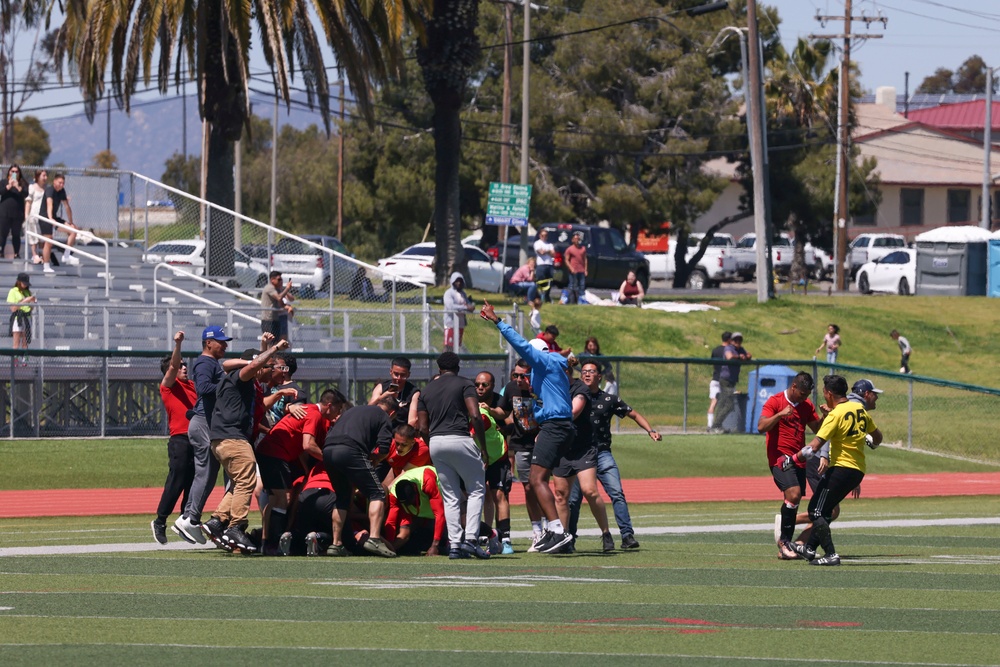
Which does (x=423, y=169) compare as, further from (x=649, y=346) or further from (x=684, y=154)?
(x=649, y=346)

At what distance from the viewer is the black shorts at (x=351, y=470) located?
45.9 feet

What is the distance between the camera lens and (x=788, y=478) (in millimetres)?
15070

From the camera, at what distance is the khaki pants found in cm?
1417

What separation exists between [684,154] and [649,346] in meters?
22.9

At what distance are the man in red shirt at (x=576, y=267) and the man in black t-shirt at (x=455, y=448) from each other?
915 inches

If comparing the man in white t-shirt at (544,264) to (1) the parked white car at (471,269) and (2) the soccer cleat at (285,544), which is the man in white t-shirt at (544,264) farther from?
(2) the soccer cleat at (285,544)

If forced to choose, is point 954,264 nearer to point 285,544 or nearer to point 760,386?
point 760,386

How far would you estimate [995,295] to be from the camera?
4622cm

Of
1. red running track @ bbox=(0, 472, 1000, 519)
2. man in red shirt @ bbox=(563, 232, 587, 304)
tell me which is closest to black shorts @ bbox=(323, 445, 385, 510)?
red running track @ bbox=(0, 472, 1000, 519)

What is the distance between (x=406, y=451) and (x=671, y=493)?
930 centimetres

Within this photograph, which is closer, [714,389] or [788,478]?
[788,478]

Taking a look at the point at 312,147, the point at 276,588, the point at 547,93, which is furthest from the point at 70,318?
the point at 312,147

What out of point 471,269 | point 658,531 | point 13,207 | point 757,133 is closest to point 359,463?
point 658,531

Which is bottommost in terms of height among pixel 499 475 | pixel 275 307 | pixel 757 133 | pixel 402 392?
pixel 499 475
